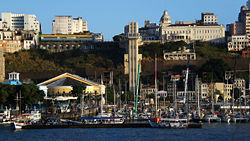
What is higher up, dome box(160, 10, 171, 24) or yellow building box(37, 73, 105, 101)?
dome box(160, 10, 171, 24)

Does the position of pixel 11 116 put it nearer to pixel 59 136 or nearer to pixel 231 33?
pixel 59 136

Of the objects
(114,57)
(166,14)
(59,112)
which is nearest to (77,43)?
(114,57)

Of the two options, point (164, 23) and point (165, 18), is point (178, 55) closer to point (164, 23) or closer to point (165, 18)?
point (164, 23)

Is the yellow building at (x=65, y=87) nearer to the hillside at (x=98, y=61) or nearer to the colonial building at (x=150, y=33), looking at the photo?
the hillside at (x=98, y=61)

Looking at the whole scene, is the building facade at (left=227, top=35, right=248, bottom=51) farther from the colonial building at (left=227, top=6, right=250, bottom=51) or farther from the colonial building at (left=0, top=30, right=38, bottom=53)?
the colonial building at (left=0, top=30, right=38, bottom=53)

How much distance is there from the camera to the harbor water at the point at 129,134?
80.4m

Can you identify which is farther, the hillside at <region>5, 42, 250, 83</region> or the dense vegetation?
the dense vegetation

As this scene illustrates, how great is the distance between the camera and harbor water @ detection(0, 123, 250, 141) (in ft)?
264

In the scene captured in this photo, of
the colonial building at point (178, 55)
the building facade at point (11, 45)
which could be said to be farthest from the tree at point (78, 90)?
the building facade at point (11, 45)

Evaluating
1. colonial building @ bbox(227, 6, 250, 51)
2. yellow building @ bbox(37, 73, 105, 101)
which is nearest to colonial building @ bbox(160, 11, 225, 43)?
colonial building @ bbox(227, 6, 250, 51)

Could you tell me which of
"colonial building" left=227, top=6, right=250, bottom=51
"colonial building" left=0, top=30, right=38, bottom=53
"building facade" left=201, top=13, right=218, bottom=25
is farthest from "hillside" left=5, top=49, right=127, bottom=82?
"building facade" left=201, top=13, right=218, bottom=25

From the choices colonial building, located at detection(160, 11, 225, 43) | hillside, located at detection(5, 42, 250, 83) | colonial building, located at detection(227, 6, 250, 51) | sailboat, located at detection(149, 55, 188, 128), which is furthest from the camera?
colonial building, located at detection(160, 11, 225, 43)

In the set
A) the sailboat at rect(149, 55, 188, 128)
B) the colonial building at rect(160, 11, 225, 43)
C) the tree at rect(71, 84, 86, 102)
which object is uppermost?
the colonial building at rect(160, 11, 225, 43)

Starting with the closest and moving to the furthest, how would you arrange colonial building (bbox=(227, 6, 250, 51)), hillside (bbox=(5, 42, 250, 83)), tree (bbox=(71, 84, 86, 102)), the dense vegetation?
1. tree (bbox=(71, 84, 86, 102))
2. hillside (bbox=(5, 42, 250, 83))
3. the dense vegetation
4. colonial building (bbox=(227, 6, 250, 51))
